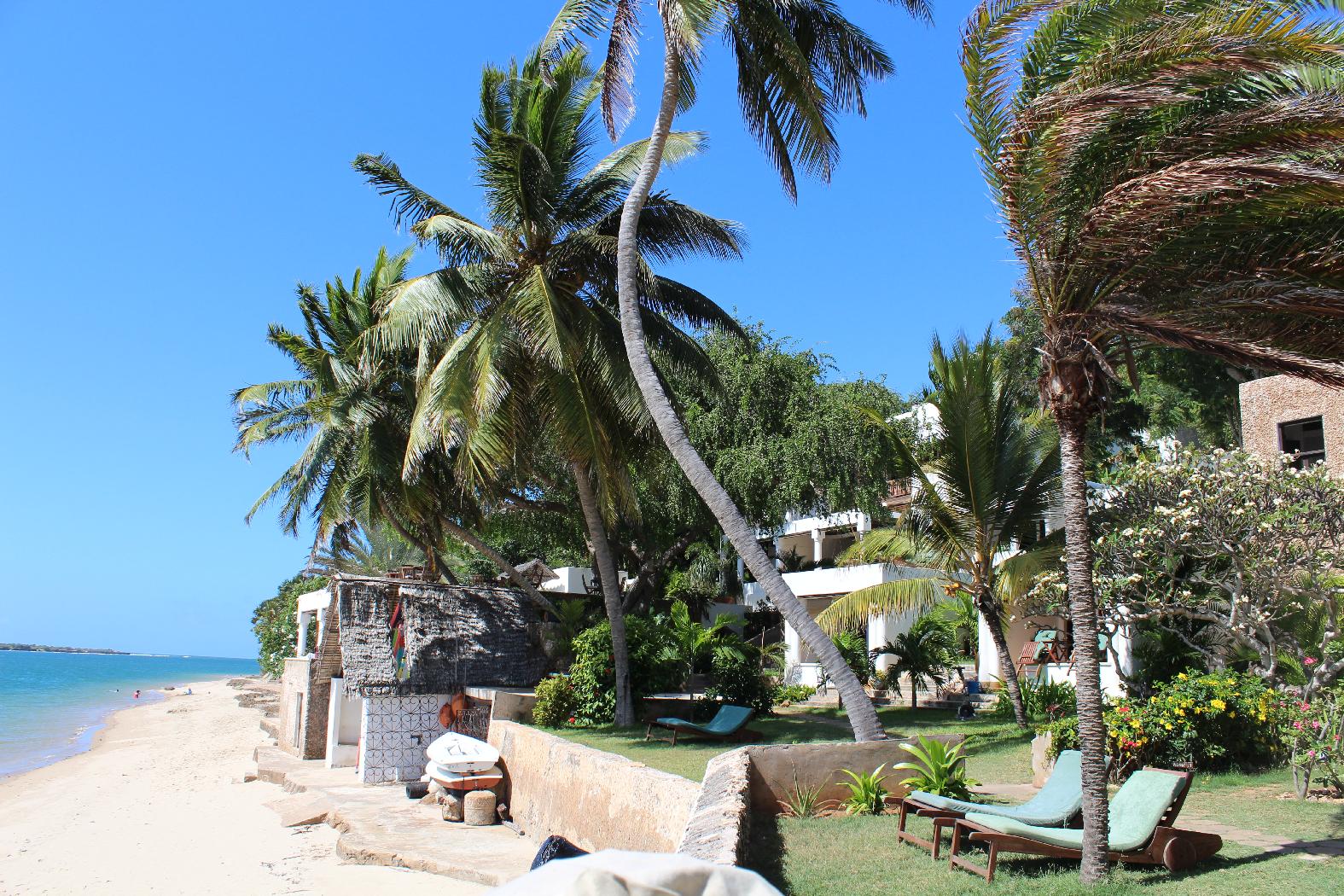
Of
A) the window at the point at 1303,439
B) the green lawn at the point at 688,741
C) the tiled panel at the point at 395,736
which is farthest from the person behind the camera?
the tiled panel at the point at 395,736

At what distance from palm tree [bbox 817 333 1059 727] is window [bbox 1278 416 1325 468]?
540cm

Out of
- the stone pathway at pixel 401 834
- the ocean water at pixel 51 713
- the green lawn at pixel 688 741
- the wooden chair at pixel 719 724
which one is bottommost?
the ocean water at pixel 51 713

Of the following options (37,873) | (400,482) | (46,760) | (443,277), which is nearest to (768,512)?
(400,482)

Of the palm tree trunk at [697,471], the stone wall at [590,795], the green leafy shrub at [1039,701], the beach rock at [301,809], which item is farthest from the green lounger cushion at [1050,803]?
the beach rock at [301,809]

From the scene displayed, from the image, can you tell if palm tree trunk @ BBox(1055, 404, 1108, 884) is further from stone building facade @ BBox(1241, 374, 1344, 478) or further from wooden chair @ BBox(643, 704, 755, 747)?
stone building facade @ BBox(1241, 374, 1344, 478)

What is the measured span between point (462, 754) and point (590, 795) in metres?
4.92

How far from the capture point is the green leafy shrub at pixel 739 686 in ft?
56.3

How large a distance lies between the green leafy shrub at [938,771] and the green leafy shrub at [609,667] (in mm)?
8985

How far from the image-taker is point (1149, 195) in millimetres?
6605

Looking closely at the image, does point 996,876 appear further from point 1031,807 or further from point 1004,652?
point 1004,652

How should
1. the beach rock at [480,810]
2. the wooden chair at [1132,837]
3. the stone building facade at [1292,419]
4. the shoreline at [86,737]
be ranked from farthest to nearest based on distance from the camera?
the shoreline at [86,737] → the stone building facade at [1292,419] → the beach rock at [480,810] → the wooden chair at [1132,837]

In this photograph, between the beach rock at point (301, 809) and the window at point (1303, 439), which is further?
the window at point (1303, 439)

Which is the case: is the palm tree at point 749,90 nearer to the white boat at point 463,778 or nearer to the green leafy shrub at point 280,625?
the white boat at point 463,778

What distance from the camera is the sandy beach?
12602 mm
